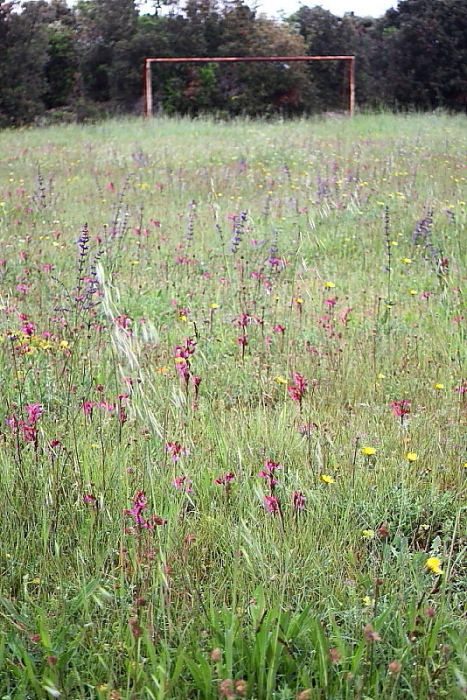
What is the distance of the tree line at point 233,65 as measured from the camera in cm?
2238

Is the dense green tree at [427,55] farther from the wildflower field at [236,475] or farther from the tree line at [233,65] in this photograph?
the wildflower field at [236,475]

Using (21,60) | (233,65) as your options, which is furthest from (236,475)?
(233,65)

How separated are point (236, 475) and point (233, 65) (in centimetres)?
2273

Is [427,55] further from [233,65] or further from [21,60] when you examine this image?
[21,60]

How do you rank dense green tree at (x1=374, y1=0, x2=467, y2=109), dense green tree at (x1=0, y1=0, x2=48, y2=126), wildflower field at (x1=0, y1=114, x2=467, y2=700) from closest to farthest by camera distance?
wildflower field at (x1=0, y1=114, x2=467, y2=700)
dense green tree at (x1=0, y1=0, x2=48, y2=126)
dense green tree at (x1=374, y1=0, x2=467, y2=109)

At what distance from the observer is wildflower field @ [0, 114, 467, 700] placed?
172 centimetres

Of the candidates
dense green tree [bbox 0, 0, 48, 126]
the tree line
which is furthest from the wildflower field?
the tree line

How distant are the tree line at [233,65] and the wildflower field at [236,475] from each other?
18.1m

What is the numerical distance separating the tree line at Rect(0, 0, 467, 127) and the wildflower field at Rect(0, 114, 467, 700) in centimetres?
1813

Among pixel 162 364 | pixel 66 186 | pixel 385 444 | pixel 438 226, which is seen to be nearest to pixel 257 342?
pixel 162 364

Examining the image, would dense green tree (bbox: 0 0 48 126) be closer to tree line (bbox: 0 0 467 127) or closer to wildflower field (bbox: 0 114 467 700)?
tree line (bbox: 0 0 467 127)

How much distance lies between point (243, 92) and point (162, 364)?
69.5 feet

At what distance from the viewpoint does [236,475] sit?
255 centimetres

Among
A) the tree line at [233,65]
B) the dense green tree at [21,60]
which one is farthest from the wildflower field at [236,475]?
the tree line at [233,65]
